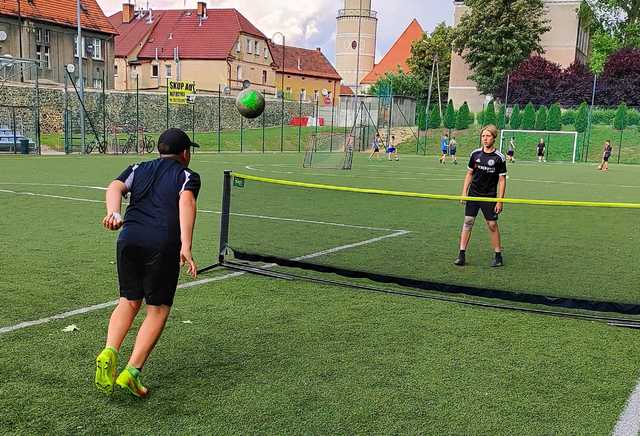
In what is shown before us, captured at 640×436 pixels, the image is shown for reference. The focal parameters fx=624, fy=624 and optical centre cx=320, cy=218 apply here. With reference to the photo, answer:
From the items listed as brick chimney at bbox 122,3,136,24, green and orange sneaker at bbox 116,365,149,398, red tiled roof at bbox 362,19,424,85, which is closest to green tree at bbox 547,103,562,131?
green and orange sneaker at bbox 116,365,149,398

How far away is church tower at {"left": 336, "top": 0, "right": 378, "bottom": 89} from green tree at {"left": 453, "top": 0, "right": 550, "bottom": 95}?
38.8 m

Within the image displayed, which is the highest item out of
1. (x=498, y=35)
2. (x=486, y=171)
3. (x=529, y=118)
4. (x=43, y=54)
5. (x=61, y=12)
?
(x=498, y=35)

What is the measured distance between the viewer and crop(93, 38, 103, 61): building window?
59.2 metres

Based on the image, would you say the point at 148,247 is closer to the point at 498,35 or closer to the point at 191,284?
the point at 191,284

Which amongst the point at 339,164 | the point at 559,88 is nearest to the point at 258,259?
the point at 339,164

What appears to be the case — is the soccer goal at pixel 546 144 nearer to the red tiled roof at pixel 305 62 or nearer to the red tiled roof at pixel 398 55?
the red tiled roof at pixel 305 62

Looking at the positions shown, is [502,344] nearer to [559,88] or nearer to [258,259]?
[258,259]

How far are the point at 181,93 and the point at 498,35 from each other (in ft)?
103

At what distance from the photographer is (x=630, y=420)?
3934mm

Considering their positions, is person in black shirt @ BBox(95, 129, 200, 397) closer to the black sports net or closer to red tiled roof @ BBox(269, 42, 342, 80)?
the black sports net

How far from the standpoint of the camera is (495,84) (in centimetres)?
6156

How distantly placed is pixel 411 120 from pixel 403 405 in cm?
6207

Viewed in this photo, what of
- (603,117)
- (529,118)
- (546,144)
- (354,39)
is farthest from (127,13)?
(603,117)

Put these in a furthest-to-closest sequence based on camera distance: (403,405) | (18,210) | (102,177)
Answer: (102,177)
(18,210)
(403,405)
